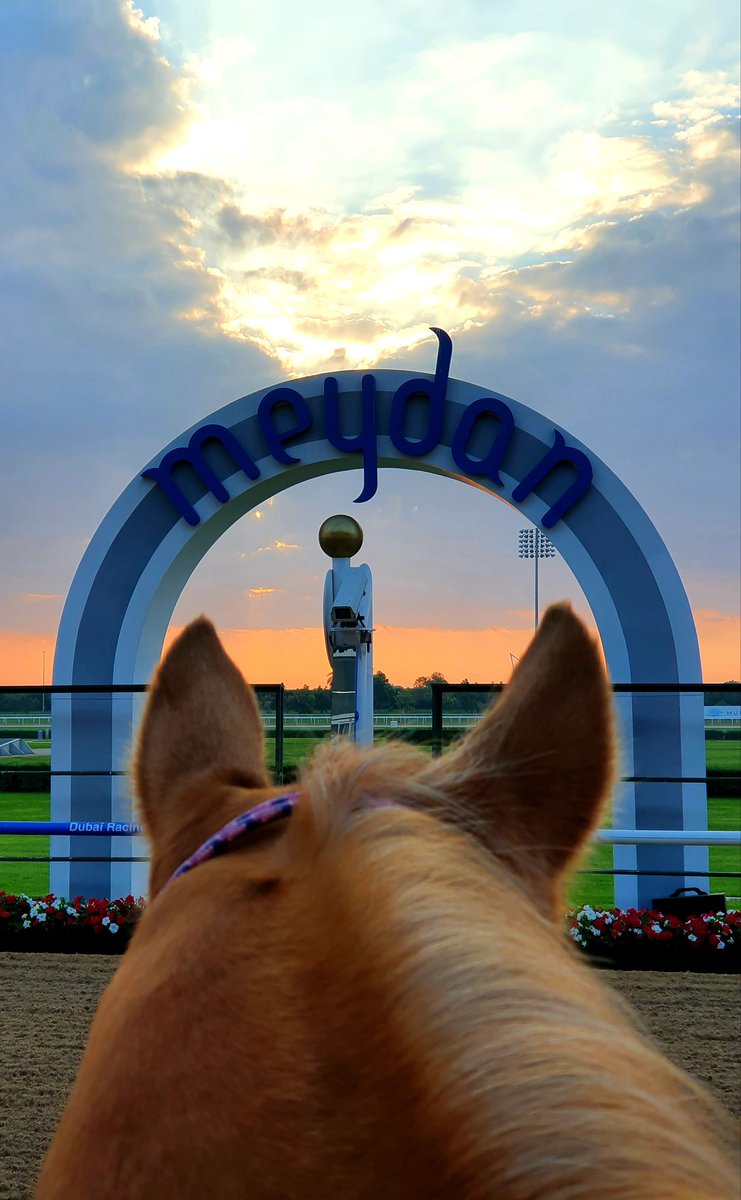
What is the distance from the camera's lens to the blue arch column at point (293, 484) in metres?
5.52

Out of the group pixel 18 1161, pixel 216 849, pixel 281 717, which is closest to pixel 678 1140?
pixel 216 849

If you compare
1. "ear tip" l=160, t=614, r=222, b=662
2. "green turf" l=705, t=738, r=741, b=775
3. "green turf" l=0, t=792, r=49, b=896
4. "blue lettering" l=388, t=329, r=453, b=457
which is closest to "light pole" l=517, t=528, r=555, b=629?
"green turf" l=705, t=738, r=741, b=775

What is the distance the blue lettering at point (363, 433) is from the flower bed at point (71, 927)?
3.04 metres

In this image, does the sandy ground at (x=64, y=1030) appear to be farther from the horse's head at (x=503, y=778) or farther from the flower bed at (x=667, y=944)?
the horse's head at (x=503, y=778)

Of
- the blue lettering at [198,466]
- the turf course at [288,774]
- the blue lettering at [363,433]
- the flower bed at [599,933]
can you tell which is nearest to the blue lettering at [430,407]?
the blue lettering at [363,433]

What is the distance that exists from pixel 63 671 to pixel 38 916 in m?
1.61

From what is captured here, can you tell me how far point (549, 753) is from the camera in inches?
25.3

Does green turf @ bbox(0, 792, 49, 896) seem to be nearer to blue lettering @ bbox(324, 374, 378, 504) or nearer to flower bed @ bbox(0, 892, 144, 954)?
flower bed @ bbox(0, 892, 144, 954)

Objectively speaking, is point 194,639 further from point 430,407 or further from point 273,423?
point 273,423

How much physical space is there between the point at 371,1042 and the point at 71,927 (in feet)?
17.9

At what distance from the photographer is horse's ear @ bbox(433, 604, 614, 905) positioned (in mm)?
622

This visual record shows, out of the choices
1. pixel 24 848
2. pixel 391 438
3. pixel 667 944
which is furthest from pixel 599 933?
pixel 24 848

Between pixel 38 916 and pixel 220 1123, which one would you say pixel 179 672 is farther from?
pixel 38 916

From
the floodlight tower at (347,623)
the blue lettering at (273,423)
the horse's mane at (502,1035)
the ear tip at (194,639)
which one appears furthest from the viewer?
the blue lettering at (273,423)
